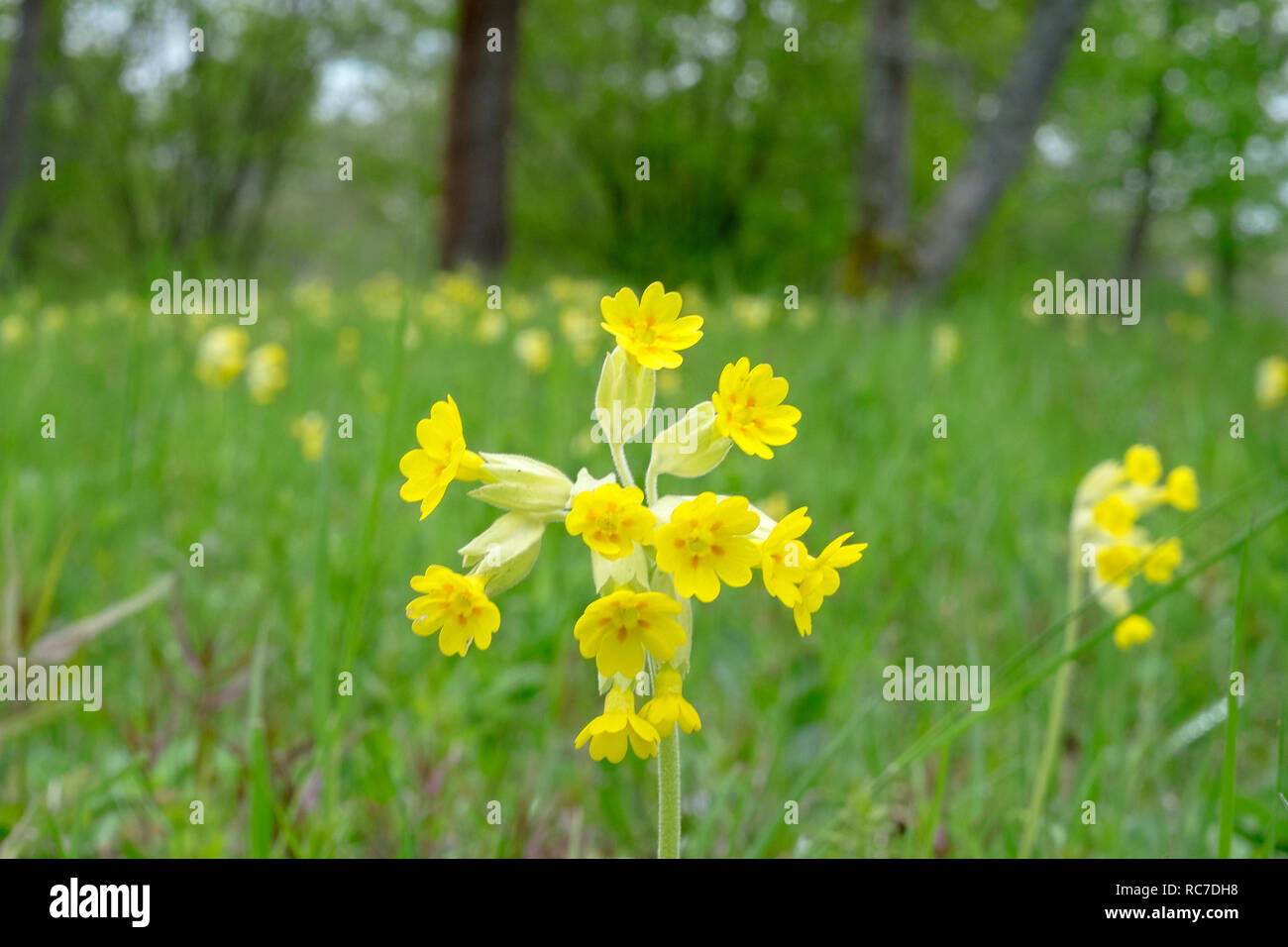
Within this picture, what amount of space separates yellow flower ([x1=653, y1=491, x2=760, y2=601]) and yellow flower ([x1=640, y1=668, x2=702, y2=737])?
2.8 inches

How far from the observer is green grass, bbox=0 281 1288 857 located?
125 centimetres

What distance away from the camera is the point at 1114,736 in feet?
5.31

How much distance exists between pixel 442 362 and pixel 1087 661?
3254 millimetres

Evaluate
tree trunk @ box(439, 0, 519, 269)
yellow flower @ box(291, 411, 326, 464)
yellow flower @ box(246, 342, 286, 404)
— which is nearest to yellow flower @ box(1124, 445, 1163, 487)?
yellow flower @ box(291, 411, 326, 464)

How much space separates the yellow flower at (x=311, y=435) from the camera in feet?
9.62

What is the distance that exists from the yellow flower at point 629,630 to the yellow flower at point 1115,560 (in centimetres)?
86

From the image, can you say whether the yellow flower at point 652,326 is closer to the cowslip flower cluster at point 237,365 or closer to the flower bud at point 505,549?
the flower bud at point 505,549

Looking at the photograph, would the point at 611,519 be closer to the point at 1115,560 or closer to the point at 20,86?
the point at 1115,560

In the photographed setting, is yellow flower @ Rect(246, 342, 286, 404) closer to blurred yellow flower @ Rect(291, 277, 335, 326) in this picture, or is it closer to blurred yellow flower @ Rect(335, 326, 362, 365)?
blurred yellow flower @ Rect(335, 326, 362, 365)

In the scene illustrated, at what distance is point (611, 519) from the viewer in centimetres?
63

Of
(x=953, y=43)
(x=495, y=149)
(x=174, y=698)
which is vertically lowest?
(x=174, y=698)
